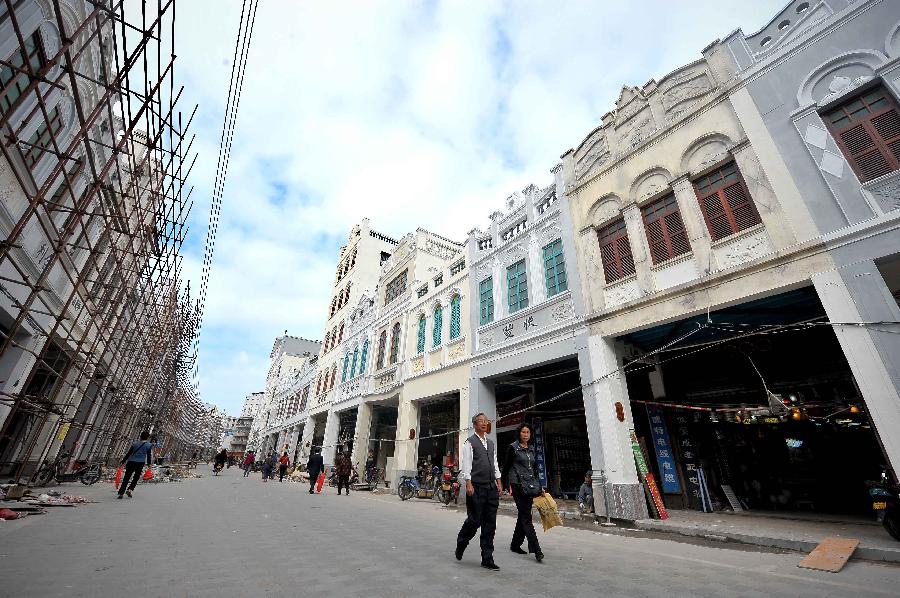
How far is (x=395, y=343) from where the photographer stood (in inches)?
752

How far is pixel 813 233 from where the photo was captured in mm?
7129

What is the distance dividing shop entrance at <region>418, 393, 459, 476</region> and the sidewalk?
8.95m

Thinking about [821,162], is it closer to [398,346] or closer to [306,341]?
[398,346]

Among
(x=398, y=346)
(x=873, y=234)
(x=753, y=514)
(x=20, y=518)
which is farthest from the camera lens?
(x=398, y=346)

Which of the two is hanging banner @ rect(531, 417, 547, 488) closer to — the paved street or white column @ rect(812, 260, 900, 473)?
the paved street

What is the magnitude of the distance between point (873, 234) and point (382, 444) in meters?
20.0

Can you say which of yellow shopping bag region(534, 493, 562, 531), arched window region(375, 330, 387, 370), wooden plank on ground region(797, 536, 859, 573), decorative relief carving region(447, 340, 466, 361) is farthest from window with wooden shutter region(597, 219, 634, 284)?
arched window region(375, 330, 387, 370)

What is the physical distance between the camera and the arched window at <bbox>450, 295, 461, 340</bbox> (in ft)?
49.0

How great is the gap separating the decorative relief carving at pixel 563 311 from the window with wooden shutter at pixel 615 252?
117 cm

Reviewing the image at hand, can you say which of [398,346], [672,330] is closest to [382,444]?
[398,346]

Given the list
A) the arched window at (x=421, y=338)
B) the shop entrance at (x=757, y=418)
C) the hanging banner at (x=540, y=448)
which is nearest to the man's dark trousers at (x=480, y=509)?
the shop entrance at (x=757, y=418)

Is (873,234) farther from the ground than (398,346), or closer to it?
closer to it

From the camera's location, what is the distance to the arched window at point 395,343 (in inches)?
736

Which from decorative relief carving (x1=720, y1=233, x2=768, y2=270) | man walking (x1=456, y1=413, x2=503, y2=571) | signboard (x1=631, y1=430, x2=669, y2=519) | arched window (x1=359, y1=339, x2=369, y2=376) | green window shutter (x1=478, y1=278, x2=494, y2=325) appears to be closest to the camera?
man walking (x1=456, y1=413, x2=503, y2=571)
